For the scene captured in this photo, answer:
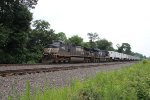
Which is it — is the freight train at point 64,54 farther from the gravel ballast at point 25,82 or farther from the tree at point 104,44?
the tree at point 104,44

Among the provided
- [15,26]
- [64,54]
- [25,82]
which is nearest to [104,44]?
[64,54]

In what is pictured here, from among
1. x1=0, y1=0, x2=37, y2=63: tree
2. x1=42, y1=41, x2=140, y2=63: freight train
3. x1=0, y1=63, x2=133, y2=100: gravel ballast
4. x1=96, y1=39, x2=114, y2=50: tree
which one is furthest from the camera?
x1=96, y1=39, x2=114, y2=50: tree

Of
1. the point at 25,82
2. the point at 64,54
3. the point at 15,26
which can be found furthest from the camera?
the point at 15,26

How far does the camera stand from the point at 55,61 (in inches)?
1475

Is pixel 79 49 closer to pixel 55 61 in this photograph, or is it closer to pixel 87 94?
pixel 55 61

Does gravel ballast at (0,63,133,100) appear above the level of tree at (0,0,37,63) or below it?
below

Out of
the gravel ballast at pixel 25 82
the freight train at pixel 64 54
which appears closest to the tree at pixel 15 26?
the freight train at pixel 64 54

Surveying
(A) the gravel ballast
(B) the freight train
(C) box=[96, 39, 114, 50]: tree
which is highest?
(C) box=[96, 39, 114, 50]: tree

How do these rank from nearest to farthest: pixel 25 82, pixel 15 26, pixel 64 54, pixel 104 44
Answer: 1. pixel 25 82
2. pixel 64 54
3. pixel 15 26
4. pixel 104 44

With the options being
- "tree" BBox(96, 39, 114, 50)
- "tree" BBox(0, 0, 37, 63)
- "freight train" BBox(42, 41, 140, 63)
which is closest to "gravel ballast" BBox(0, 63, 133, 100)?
"freight train" BBox(42, 41, 140, 63)

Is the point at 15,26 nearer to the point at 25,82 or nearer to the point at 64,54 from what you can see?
the point at 64,54

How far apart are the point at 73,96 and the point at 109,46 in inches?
5366

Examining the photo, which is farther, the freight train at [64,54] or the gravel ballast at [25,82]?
the freight train at [64,54]

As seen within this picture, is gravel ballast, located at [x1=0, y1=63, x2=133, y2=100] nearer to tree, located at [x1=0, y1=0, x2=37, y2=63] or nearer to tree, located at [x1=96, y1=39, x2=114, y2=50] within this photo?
tree, located at [x1=0, y1=0, x2=37, y2=63]
